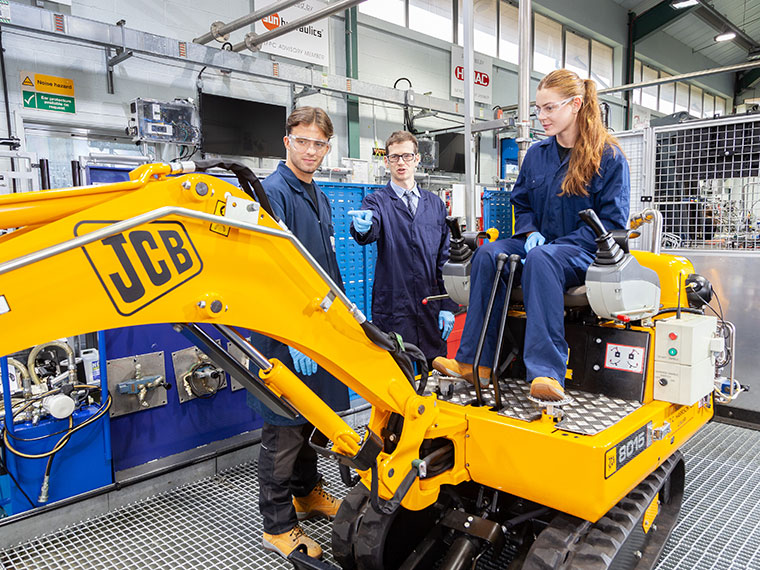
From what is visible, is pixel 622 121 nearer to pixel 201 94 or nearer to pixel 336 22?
pixel 336 22

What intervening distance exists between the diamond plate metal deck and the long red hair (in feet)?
3.19

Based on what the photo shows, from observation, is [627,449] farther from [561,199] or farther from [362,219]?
[362,219]

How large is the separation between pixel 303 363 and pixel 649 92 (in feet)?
58.1

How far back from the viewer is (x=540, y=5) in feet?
38.6

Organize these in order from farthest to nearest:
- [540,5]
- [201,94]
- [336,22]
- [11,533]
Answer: [540,5] → [336,22] → [201,94] → [11,533]

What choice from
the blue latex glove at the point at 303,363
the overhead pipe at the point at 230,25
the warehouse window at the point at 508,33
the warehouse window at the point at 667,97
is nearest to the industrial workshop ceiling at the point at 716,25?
the warehouse window at the point at 667,97

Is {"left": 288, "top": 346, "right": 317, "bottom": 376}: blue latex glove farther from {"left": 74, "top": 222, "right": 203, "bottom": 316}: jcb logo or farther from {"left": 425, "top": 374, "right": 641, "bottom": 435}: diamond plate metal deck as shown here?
{"left": 74, "top": 222, "right": 203, "bottom": 316}: jcb logo

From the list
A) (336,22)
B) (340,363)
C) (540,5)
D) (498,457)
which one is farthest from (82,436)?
(540,5)

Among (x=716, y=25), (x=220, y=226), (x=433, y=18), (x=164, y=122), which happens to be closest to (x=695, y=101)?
(x=716, y=25)

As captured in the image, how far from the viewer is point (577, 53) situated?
13.6 meters

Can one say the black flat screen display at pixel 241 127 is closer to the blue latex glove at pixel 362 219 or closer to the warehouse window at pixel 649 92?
the blue latex glove at pixel 362 219

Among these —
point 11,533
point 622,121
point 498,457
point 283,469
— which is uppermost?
point 622,121

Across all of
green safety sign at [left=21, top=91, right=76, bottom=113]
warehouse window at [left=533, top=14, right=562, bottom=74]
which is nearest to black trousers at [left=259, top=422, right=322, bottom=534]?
green safety sign at [left=21, top=91, right=76, bottom=113]

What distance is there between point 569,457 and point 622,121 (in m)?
16.0
